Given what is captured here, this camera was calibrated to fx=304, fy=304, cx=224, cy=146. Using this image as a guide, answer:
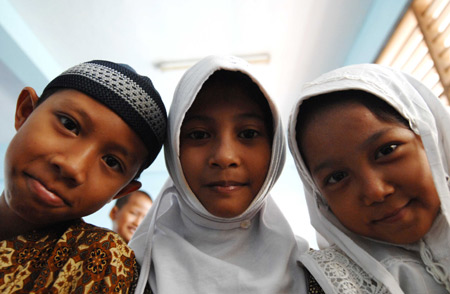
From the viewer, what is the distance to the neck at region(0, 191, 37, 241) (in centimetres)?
70

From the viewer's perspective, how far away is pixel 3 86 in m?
2.51

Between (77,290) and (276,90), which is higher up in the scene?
(77,290)

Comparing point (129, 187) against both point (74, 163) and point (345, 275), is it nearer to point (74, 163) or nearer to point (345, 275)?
point (74, 163)

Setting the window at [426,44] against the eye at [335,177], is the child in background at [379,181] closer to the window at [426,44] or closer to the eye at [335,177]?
the eye at [335,177]

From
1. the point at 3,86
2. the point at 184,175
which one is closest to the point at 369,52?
the point at 184,175

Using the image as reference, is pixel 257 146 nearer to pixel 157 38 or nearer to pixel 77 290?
pixel 77 290

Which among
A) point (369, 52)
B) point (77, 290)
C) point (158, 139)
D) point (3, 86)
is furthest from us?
point (3, 86)

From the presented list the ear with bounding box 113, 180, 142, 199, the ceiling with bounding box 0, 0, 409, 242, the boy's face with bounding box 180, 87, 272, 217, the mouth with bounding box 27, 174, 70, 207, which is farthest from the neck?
the ceiling with bounding box 0, 0, 409, 242

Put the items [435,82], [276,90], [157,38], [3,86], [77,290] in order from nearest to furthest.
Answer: [77,290] → [435,82] → [157,38] → [3,86] → [276,90]

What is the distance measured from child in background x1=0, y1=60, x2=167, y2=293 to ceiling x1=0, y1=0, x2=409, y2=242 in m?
1.50

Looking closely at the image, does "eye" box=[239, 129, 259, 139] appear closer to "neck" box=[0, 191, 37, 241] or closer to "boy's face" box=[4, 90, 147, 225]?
"boy's face" box=[4, 90, 147, 225]

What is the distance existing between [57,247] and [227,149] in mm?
428

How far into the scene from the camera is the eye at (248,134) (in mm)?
811

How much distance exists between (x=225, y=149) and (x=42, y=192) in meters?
0.40
